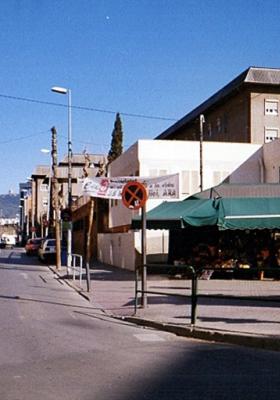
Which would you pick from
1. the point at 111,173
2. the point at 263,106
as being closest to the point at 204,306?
the point at 111,173

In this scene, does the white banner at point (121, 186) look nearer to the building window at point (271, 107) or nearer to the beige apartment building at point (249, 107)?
the beige apartment building at point (249, 107)

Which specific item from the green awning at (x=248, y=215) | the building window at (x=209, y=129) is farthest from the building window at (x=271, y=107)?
the green awning at (x=248, y=215)

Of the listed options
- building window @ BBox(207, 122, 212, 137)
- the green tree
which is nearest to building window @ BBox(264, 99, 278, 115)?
building window @ BBox(207, 122, 212, 137)

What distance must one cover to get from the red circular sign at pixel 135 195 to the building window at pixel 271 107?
142 ft

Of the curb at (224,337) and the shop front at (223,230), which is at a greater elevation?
the shop front at (223,230)

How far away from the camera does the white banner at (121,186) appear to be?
2002 centimetres

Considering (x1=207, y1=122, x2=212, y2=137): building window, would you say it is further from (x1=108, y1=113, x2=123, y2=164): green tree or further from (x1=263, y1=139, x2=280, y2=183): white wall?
(x1=263, y1=139, x2=280, y2=183): white wall

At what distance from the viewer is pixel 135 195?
53.2 ft

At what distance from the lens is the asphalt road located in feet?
25.1

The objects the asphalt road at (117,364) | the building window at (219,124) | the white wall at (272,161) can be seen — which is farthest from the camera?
the building window at (219,124)

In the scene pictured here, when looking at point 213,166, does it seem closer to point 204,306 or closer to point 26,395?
point 204,306

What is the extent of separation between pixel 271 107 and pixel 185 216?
36130 mm

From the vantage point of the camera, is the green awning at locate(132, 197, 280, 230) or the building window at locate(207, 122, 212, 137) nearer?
the green awning at locate(132, 197, 280, 230)

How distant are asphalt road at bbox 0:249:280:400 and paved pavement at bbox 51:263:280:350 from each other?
355 millimetres
